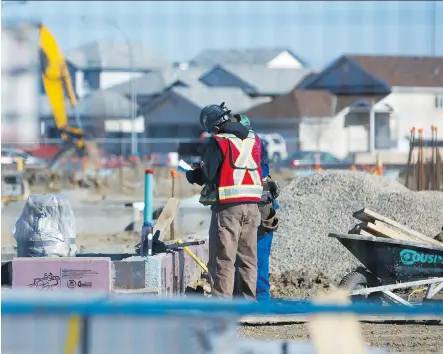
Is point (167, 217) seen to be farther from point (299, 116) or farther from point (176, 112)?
point (176, 112)

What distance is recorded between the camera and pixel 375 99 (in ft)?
160

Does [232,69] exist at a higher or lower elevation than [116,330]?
higher

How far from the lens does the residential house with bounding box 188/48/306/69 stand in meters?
79.4

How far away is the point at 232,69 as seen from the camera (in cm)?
6931

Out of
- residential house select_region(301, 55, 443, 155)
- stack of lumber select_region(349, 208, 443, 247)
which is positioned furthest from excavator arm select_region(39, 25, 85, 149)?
stack of lumber select_region(349, 208, 443, 247)

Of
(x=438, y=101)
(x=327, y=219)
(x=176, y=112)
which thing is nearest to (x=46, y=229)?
(x=327, y=219)

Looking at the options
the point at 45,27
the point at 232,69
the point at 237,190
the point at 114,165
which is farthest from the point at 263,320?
the point at 232,69

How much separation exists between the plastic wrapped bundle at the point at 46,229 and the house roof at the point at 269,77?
5750 centimetres

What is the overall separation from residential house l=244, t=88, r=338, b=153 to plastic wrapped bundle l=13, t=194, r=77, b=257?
4189 cm

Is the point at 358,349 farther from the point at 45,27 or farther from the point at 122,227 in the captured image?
the point at 45,27

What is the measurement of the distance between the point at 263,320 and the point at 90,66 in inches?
2720

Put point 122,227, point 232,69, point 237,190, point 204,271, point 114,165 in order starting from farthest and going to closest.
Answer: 1. point 232,69
2. point 114,165
3. point 122,227
4. point 204,271
5. point 237,190

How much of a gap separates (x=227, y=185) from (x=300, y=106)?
154 ft

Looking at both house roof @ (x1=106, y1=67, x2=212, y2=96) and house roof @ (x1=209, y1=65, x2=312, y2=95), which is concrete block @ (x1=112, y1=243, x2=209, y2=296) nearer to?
house roof @ (x1=106, y1=67, x2=212, y2=96)
